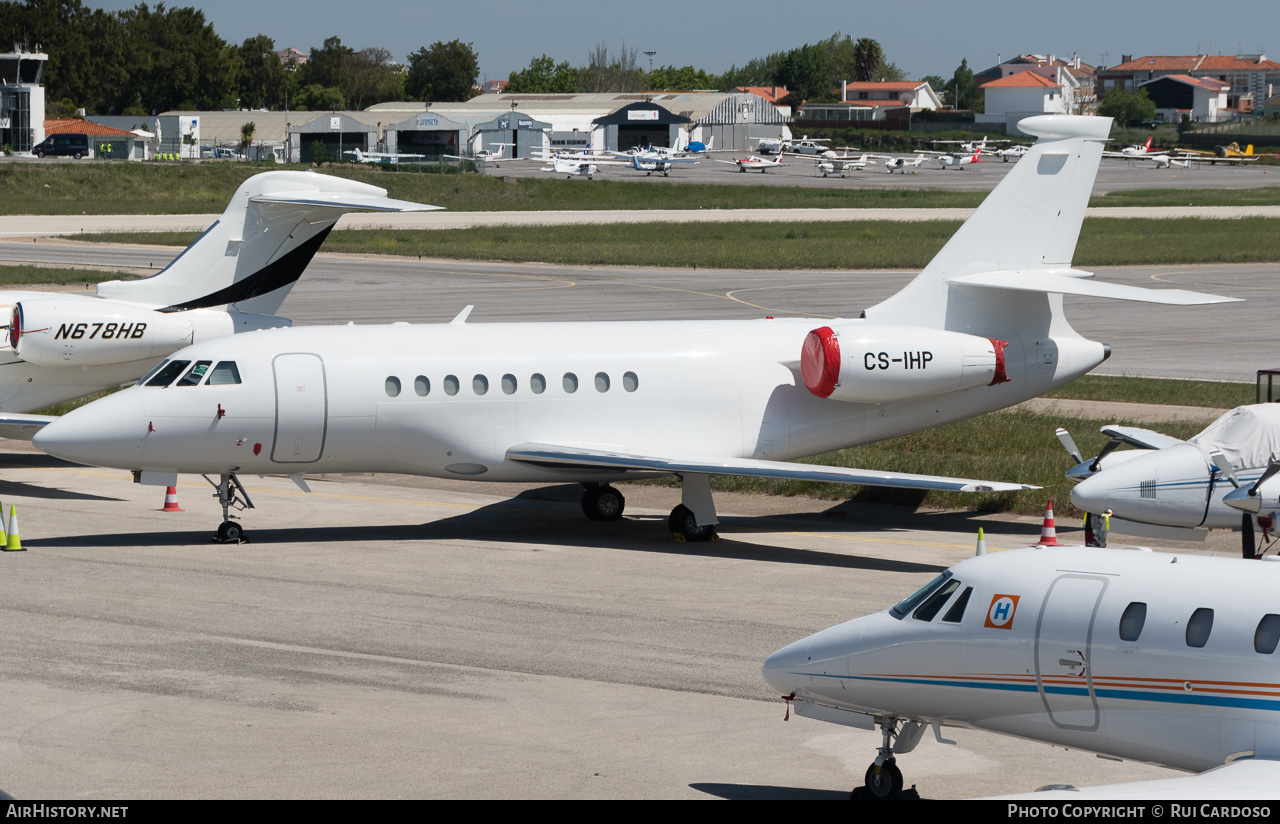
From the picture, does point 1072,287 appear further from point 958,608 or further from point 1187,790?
point 1187,790

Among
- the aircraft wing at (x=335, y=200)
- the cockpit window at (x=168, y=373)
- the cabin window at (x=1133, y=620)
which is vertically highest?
the aircraft wing at (x=335, y=200)

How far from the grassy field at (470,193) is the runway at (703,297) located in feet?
114

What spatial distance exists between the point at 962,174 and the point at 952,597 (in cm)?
13841

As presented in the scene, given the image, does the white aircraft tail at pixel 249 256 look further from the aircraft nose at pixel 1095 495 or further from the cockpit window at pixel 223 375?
the aircraft nose at pixel 1095 495

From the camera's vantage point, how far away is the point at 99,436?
66.5 ft

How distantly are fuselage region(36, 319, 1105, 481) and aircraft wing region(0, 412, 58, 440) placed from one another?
187 inches

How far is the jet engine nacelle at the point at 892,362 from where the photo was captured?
22.1 m

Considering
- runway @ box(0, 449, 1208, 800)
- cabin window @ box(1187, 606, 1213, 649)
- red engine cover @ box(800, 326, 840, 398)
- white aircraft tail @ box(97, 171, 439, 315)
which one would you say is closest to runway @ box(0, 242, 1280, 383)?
red engine cover @ box(800, 326, 840, 398)

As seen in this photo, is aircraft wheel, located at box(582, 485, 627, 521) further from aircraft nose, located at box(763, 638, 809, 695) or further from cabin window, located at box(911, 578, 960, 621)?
cabin window, located at box(911, 578, 960, 621)

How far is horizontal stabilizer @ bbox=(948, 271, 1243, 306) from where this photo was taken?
69.2 feet

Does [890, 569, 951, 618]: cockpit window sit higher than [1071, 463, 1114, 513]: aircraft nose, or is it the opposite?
[890, 569, 951, 618]: cockpit window

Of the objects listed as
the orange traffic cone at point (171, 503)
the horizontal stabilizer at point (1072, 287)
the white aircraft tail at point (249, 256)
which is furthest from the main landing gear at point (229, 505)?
the horizontal stabilizer at point (1072, 287)

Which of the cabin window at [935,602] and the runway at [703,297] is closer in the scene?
the cabin window at [935,602]

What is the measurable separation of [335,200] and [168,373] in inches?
252
